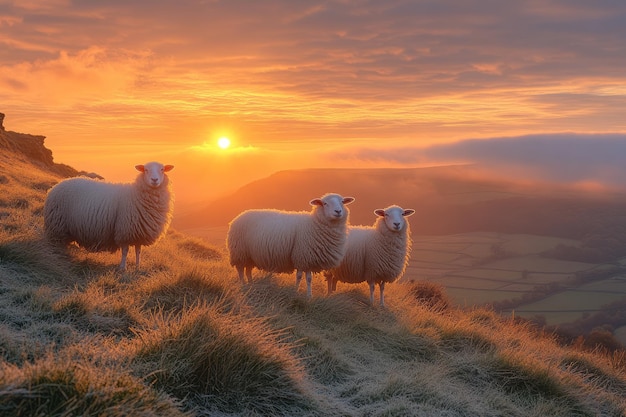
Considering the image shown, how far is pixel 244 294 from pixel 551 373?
4783mm

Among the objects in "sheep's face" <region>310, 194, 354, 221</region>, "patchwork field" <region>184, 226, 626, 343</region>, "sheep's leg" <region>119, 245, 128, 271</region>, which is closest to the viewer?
"sheep's leg" <region>119, 245, 128, 271</region>

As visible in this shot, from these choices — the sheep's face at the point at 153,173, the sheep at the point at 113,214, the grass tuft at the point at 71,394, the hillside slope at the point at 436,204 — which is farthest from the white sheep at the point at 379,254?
the hillside slope at the point at 436,204

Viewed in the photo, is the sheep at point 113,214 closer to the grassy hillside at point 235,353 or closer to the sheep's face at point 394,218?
the grassy hillside at point 235,353

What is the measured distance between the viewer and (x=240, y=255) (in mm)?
13055

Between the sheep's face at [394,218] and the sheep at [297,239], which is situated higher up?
the sheep's face at [394,218]

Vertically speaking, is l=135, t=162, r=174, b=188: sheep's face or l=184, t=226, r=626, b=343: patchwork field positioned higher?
l=135, t=162, r=174, b=188: sheep's face

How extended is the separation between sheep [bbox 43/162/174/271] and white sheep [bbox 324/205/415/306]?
4.05m

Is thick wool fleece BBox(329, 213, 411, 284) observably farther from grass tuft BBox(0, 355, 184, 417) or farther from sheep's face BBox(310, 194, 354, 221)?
grass tuft BBox(0, 355, 184, 417)

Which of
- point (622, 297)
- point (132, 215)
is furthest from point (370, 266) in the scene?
point (622, 297)

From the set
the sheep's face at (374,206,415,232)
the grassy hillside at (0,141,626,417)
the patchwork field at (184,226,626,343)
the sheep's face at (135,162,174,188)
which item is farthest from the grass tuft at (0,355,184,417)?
the patchwork field at (184,226,626,343)

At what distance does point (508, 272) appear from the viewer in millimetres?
67875

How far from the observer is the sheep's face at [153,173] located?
12.2m

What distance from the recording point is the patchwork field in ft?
178

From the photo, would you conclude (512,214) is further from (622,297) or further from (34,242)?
(34,242)
